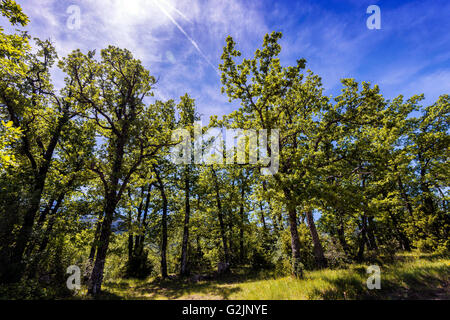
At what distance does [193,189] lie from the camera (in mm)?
18047

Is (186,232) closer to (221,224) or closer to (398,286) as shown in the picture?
(221,224)

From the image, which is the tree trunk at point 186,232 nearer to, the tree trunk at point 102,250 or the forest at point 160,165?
the forest at point 160,165

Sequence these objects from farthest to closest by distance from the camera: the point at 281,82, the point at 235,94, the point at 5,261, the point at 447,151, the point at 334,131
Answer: the point at 447,151 → the point at 334,131 → the point at 235,94 → the point at 281,82 → the point at 5,261

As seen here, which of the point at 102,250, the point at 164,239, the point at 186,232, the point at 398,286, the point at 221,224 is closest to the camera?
the point at 398,286

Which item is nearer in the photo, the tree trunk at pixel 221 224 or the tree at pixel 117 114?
the tree at pixel 117 114

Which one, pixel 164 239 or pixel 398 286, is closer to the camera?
pixel 398 286

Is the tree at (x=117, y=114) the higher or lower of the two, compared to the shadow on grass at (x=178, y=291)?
higher

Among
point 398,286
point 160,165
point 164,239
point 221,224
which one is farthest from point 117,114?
point 398,286

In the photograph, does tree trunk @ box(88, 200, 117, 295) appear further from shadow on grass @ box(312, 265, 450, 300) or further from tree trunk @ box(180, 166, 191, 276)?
shadow on grass @ box(312, 265, 450, 300)

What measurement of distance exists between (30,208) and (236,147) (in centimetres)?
1289

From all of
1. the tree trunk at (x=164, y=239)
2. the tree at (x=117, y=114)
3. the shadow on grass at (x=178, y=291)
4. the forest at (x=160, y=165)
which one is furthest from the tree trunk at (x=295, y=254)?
the tree trunk at (x=164, y=239)
